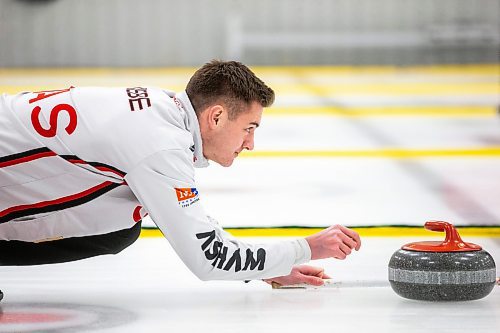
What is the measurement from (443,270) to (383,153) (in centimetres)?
496

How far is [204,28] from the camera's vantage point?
18359 millimetres

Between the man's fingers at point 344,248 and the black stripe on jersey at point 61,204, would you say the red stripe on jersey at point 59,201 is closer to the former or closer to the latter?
the black stripe on jersey at point 61,204

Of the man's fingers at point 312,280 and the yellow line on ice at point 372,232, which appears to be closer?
the man's fingers at point 312,280

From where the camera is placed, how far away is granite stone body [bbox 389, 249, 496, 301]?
3.41 m

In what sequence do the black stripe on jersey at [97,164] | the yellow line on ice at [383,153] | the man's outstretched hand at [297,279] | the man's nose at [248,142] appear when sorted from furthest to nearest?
the yellow line on ice at [383,153], the man's outstretched hand at [297,279], the man's nose at [248,142], the black stripe on jersey at [97,164]

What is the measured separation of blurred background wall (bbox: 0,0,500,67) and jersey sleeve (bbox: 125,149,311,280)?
589 inches

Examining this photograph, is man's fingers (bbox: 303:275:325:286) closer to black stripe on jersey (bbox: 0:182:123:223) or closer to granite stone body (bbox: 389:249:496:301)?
granite stone body (bbox: 389:249:496:301)

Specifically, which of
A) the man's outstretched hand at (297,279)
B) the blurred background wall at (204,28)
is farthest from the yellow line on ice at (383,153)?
the blurred background wall at (204,28)

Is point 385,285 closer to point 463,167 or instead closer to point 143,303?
point 143,303

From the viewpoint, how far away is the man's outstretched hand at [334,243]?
3.41m

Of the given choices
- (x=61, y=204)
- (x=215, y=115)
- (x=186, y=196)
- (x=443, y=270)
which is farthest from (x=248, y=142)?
(x=443, y=270)

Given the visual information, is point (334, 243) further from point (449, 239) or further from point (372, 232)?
point (372, 232)

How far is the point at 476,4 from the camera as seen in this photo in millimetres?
18188

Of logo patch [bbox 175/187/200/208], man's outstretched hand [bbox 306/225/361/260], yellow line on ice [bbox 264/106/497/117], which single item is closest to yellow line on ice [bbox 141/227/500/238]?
man's outstretched hand [bbox 306/225/361/260]
